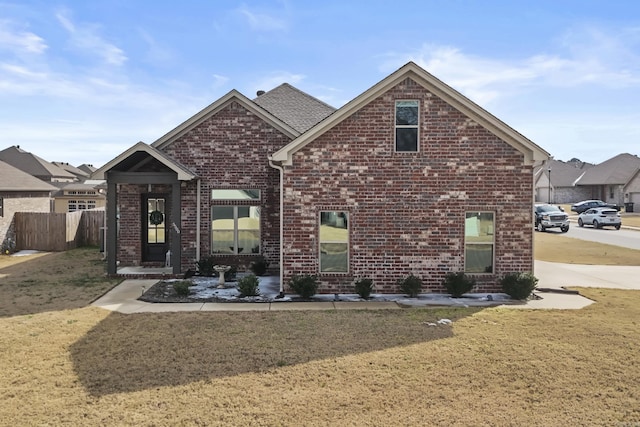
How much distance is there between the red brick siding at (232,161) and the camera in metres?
15.4

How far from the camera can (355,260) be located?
12344mm

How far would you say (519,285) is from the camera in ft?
38.7

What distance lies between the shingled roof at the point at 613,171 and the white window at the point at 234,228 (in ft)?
185

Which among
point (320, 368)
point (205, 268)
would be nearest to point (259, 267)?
point (205, 268)

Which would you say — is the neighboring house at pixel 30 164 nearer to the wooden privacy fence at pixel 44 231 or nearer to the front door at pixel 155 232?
the wooden privacy fence at pixel 44 231

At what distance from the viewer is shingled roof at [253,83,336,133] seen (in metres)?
17.8

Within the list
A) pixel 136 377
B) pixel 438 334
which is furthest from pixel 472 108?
pixel 136 377

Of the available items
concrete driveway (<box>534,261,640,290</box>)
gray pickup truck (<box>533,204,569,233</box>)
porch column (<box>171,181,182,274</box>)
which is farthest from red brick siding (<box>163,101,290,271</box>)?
gray pickup truck (<box>533,204,569,233</box>)

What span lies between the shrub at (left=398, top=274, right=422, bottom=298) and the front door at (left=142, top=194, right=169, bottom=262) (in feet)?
28.2

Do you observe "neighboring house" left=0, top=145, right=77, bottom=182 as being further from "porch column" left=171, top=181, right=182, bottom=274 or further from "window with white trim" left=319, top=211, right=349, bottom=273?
"window with white trim" left=319, top=211, right=349, bottom=273

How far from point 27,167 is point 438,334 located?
51469mm

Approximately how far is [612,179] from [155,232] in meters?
60.8

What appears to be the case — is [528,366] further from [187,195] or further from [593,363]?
[187,195]

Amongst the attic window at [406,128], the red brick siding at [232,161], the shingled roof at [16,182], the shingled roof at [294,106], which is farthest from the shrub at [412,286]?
the shingled roof at [16,182]
